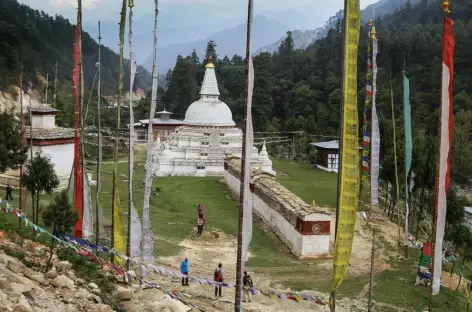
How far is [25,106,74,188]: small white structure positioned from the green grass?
14789 mm

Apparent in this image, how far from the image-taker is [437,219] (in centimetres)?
1143

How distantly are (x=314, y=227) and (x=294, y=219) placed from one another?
1.14m

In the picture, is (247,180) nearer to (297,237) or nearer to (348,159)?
(348,159)

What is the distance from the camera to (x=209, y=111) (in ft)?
153

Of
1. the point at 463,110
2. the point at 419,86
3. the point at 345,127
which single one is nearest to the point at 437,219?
the point at 345,127

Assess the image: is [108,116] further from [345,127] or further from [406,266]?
[345,127]

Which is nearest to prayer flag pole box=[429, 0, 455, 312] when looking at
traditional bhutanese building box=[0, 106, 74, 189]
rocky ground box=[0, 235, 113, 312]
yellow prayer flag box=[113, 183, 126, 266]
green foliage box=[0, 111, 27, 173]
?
rocky ground box=[0, 235, 113, 312]

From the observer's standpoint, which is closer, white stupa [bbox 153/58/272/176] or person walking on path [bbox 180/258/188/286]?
person walking on path [bbox 180/258/188/286]

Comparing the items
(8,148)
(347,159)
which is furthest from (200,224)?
(347,159)

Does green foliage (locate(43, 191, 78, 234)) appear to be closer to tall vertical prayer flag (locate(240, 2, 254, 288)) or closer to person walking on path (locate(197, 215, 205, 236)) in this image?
tall vertical prayer flag (locate(240, 2, 254, 288))

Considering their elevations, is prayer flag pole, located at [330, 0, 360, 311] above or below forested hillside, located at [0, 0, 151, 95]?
below

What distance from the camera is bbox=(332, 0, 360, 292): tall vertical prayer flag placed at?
11062 mm

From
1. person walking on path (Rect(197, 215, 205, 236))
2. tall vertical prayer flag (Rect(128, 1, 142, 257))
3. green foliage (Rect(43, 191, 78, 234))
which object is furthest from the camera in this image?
person walking on path (Rect(197, 215, 205, 236))

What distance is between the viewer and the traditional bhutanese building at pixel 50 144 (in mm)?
28133
